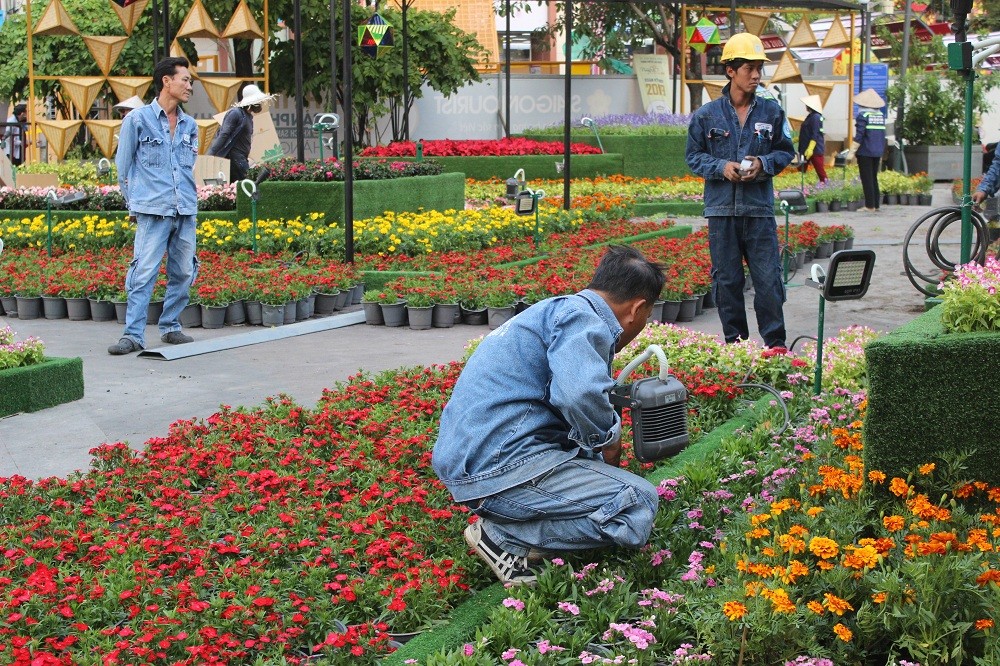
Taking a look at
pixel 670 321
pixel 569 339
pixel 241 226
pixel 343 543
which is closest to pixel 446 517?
pixel 343 543

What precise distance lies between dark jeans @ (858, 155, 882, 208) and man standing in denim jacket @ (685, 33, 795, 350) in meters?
14.1

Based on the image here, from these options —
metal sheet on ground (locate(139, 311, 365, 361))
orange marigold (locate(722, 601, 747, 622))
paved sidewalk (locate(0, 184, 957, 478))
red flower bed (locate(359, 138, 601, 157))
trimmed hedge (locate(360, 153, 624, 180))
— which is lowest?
paved sidewalk (locate(0, 184, 957, 478))

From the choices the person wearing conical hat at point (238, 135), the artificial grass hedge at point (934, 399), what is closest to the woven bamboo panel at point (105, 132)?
the person wearing conical hat at point (238, 135)

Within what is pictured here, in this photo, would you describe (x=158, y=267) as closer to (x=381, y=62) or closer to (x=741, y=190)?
(x=741, y=190)

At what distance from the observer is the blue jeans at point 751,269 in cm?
788

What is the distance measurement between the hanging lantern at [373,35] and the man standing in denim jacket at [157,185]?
13263 millimetres

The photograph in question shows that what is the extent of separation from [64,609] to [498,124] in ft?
97.1

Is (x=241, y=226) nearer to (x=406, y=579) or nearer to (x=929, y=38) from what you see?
(x=406, y=579)

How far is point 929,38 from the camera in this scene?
45.4 meters

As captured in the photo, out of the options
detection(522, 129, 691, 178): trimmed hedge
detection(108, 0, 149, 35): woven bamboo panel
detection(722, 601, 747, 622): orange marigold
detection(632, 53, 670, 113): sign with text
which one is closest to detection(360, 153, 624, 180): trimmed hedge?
detection(522, 129, 691, 178): trimmed hedge

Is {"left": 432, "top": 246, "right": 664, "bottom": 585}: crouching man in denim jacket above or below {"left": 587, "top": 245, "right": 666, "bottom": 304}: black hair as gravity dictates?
below

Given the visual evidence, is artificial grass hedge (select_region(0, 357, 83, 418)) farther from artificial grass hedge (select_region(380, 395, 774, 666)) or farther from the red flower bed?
the red flower bed

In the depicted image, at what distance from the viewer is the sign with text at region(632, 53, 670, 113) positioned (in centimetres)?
3322

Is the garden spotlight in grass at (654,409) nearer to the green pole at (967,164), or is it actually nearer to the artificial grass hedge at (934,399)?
the artificial grass hedge at (934,399)
